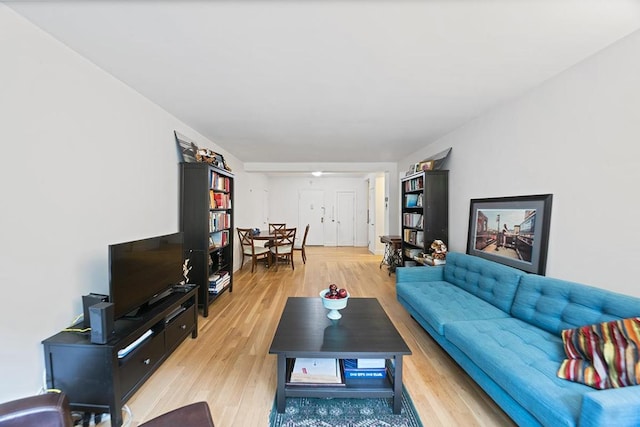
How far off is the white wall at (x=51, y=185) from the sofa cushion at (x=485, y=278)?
3.22 m

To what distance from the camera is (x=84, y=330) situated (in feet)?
5.25

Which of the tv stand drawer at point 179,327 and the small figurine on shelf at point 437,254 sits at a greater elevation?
the small figurine on shelf at point 437,254

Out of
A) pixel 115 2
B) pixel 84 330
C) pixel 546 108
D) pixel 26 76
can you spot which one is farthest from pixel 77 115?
pixel 546 108

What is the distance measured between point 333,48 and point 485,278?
2.35 metres

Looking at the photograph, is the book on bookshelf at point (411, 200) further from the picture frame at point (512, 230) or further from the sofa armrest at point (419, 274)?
the sofa armrest at point (419, 274)

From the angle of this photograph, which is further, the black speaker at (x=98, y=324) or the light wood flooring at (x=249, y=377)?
the light wood flooring at (x=249, y=377)

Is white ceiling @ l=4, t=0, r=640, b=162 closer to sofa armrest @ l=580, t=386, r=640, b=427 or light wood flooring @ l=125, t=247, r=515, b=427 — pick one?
sofa armrest @ l=580, t=386, r=640, b=427

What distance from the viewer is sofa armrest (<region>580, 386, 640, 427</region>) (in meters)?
0.97

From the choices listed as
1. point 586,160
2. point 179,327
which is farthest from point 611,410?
point 179,327

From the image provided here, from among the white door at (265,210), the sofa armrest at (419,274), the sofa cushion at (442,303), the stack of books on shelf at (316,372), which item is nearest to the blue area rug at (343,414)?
the stack of books on shelf at (316,372)

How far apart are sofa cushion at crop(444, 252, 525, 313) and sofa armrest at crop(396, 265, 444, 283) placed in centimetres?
8

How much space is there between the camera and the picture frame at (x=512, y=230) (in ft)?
7.00

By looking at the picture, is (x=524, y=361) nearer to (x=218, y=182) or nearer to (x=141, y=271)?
(x=141, y=271)

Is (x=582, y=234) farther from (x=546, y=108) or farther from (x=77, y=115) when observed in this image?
(x=77, y=115)
